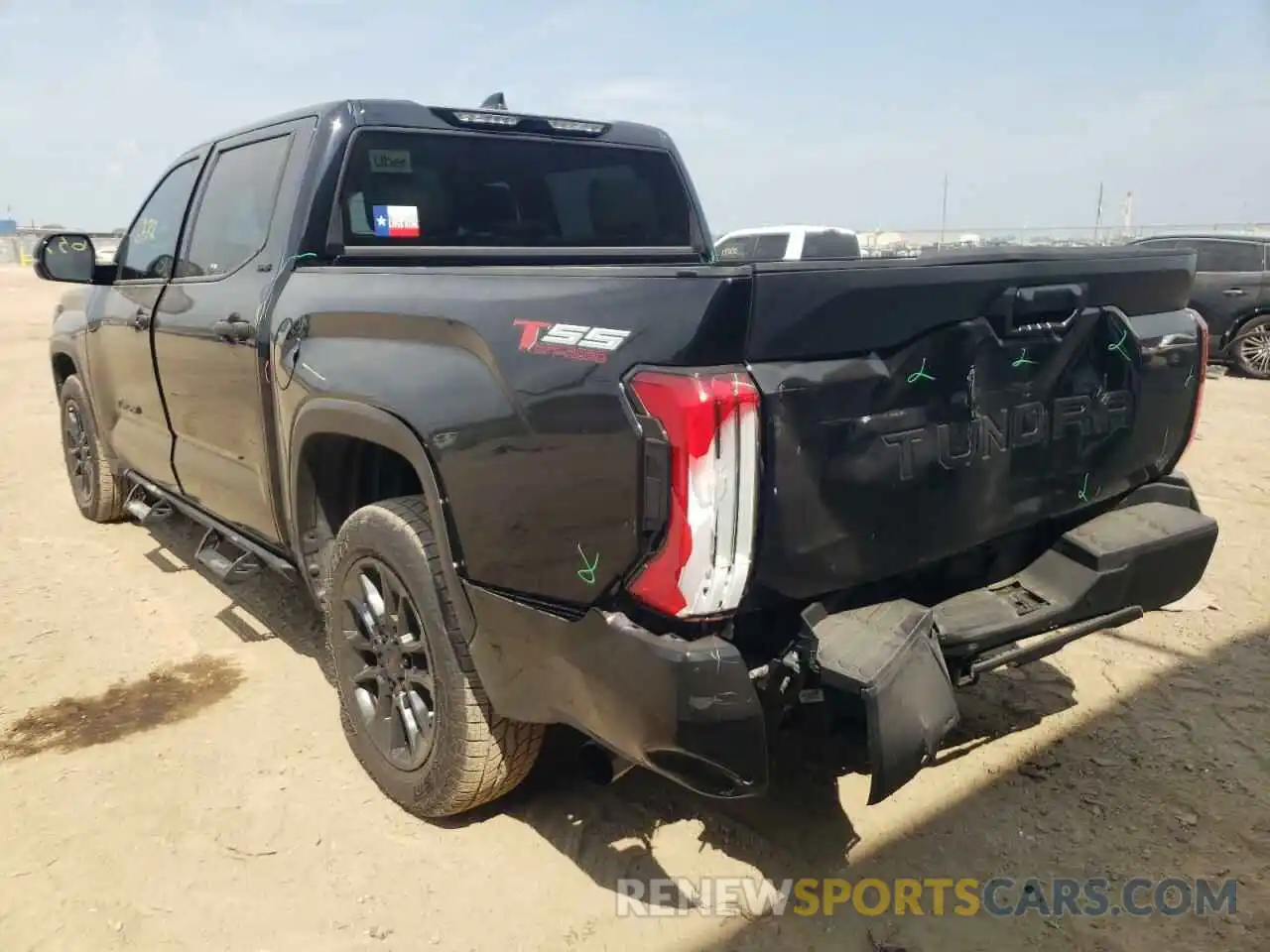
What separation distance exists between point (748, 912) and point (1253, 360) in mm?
12429

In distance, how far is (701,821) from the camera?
2844 mm

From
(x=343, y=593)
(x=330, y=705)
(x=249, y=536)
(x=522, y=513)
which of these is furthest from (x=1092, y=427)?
(x=249, y=536)

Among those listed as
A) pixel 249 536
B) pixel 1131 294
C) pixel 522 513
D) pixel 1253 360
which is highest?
pixel 1131 294

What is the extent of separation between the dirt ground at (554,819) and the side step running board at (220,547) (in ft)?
1.45

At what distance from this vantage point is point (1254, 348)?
1210 cm

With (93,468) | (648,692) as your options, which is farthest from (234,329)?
(93,468)

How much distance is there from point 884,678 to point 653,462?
2.16 feet

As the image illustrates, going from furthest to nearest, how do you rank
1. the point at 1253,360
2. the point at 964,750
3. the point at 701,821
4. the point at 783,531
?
the point at 1253,360
the point at 964,750
the point at 701,821
the point at 783,531

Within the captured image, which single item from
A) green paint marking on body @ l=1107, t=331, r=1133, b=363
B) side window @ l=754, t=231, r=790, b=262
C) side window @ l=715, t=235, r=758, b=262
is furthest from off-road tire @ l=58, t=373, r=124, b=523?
side window @ l=715, t=235, r=758, b=262

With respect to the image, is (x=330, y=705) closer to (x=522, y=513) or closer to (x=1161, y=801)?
(x=522, y=513)

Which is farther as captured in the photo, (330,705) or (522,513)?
(330,705)

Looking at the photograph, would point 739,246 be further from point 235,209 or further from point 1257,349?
point 235,209

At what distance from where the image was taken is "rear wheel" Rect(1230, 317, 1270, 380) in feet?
39.4

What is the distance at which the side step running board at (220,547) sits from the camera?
3.62m
